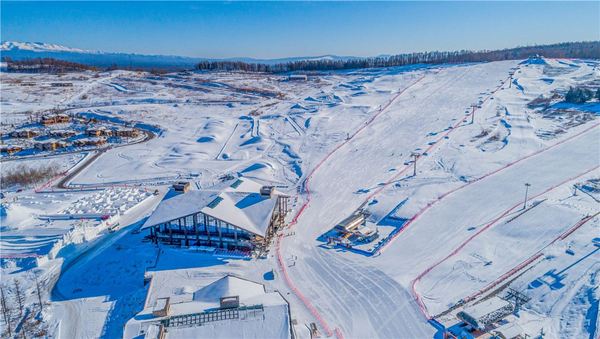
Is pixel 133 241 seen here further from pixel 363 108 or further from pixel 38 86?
pixel 38 86

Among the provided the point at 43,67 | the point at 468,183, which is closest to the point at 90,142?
the point at 468,183

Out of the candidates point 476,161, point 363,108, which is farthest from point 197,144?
point 476,161

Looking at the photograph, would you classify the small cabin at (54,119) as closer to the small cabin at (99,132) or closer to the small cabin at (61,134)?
the small cabin at (61,134)

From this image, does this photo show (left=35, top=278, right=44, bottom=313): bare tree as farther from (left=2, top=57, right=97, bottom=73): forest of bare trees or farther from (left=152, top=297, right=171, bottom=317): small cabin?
(left=2, top=57, right=97, bottom=73): forest of bare trees

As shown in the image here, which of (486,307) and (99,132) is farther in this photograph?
(99,132)

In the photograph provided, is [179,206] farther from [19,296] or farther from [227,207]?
[19,296]
